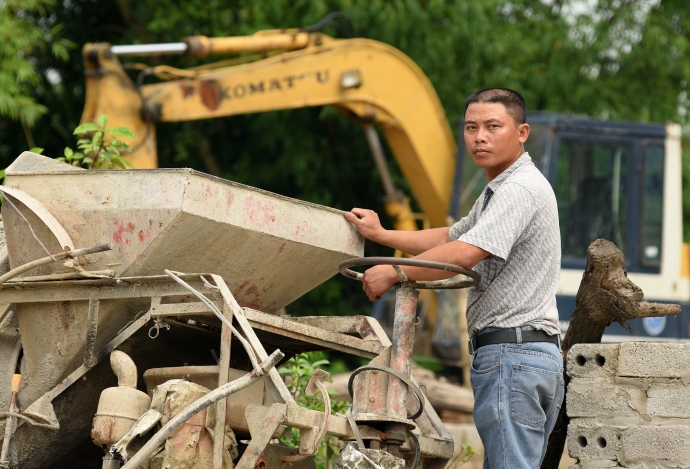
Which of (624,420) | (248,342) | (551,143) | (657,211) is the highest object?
(551,143)

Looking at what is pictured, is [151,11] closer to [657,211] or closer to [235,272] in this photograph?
[657,211]

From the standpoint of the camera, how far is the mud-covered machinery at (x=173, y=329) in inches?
143

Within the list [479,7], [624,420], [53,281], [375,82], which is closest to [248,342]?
[53,281]

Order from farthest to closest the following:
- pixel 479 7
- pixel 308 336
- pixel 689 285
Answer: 1. pixel 479 7
2. pixel 689 285
3. pixel 308 336

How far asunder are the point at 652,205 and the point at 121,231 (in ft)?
21.4

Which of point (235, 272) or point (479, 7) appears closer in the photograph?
point (235, 272)

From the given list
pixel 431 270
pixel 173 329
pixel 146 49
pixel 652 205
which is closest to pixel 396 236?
pixel 431 270

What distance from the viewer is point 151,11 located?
12.3m

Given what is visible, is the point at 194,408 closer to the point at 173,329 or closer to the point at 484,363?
the point at 173,329

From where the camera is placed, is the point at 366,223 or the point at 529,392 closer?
the point at 529,392

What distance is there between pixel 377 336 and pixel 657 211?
591 centimetres

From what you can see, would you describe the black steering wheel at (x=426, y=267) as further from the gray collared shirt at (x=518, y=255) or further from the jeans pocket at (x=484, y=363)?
the jeans pocket at (x=484, y=363)

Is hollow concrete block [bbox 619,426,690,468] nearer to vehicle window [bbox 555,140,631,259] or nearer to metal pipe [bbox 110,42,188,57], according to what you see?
vehicle window [bbox 555,140,631,259]

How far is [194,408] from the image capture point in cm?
347
